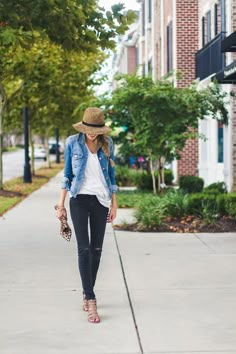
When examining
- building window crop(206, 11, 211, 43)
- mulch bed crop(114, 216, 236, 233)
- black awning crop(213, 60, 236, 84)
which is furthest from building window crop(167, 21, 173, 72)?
mulch bed crop(114, 216, 236, 233)

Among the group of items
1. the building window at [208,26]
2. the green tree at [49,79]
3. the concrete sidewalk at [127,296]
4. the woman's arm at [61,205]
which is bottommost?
the concrete sidewalk at [127,296]

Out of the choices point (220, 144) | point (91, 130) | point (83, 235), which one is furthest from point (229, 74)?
point (220, 144)

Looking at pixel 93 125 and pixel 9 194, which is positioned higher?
pixel 93 125

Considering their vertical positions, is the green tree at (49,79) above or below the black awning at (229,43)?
above

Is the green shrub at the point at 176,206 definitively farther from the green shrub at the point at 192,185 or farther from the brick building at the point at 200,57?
the green shrub at the point at 192,185

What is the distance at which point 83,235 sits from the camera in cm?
685

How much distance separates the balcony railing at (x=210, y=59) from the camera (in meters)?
19.5

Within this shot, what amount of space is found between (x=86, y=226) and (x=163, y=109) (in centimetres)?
1236

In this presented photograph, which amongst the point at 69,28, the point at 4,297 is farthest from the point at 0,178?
the point at 4,297

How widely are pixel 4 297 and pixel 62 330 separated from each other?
5.02ft

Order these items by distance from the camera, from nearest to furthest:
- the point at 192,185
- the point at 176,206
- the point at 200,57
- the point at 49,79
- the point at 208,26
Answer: the point at 176,206, the point at 192,185, the point at 208,26, the point at 200,57, the point at 49,79

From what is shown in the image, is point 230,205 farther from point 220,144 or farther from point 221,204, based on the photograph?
point 220,144

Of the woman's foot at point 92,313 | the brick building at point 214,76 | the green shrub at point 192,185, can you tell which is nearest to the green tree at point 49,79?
the brick building at point 214,76

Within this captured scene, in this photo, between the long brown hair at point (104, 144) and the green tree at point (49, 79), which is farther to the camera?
the green tree at point (49, 79)
